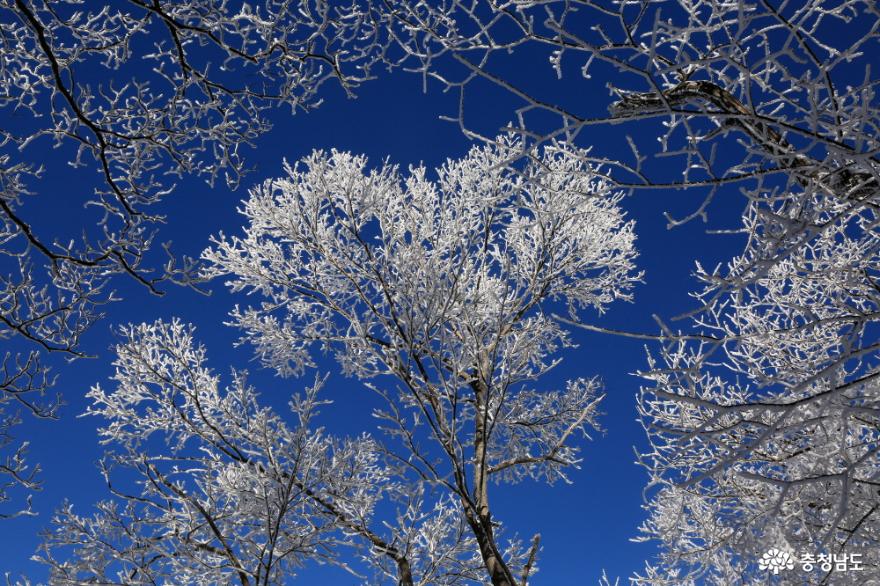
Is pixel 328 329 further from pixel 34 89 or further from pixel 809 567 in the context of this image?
pixel 809 567

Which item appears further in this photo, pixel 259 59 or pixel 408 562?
pixel 408 562

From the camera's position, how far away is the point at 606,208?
7.85 m

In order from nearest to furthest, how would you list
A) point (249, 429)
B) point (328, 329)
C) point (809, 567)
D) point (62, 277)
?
1. point (62, 277)
2. point (809, 567)
3. point (249, 429)
4. point (328, 329)

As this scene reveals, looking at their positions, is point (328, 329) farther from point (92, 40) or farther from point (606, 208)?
point (92, 40)

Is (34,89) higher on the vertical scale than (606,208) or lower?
lower

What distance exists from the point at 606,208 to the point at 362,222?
3.07 m

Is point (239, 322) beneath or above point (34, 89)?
above

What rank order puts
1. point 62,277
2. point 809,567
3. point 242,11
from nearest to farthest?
point 242,11, point 62,277, point 809,567

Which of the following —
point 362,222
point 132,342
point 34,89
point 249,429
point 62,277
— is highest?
point 362,222

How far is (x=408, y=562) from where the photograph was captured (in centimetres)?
652

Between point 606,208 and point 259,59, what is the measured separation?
5328 mm

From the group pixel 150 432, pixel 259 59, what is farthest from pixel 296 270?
pixel 259 59

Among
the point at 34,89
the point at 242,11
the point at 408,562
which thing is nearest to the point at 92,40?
the point at 34,89

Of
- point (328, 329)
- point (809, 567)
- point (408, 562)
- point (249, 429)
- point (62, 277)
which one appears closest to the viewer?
point (62, 277)
